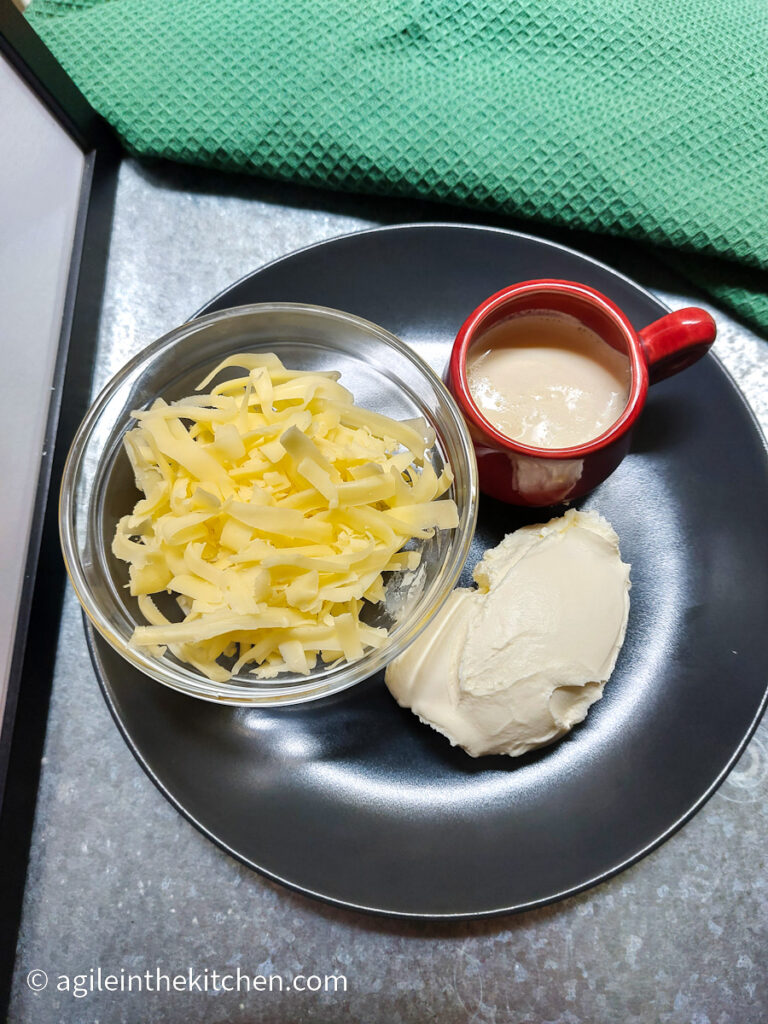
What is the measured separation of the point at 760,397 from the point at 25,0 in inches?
51.9

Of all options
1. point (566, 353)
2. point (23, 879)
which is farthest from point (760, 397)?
point (23, 879)

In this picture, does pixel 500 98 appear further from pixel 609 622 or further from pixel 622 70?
pixel 609 622

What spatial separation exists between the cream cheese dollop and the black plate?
0.06 metres

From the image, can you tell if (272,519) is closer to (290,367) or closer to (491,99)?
(290,367)

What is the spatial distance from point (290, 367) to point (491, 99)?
50 centimetres

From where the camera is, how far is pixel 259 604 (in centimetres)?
81

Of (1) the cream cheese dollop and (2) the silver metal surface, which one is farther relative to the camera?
(2) the silver metal surface

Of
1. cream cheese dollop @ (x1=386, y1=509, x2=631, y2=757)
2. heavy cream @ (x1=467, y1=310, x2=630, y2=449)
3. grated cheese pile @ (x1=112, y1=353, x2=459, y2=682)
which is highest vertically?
grated cheese pile @ (x1=112, y1=353, x2=459, y2=682)

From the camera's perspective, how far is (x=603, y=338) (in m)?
0.95

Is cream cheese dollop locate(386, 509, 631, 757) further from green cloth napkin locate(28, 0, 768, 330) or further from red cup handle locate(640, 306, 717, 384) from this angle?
green cloth napkin locate(28, 0, 768, 330)

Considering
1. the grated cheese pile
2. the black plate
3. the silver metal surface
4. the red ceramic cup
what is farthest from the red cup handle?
the silver metal surface

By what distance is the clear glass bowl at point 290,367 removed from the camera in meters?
0.89

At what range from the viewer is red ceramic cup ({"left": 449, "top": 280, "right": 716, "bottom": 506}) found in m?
0.88

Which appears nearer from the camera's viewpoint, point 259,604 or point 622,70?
point 259,604
